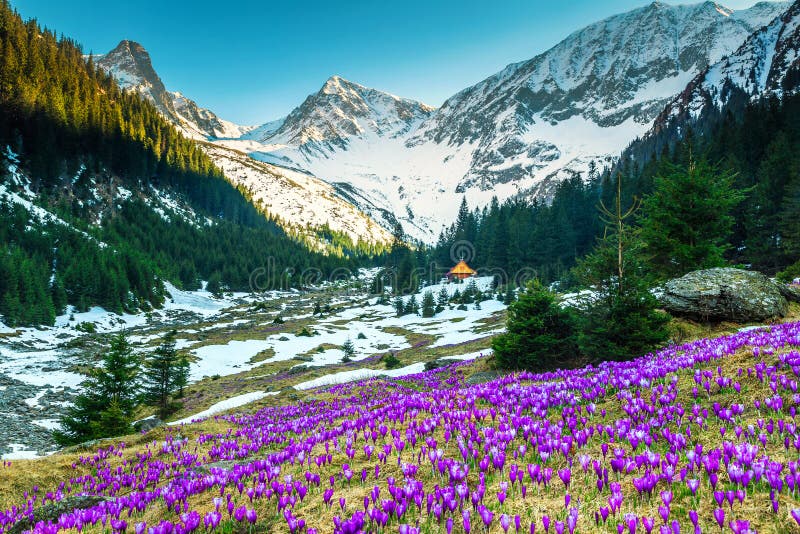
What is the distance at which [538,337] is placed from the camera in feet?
46.4

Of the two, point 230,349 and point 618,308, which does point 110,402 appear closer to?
point 618,308

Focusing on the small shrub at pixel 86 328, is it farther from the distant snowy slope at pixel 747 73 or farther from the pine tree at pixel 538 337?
the distant snowy slope at pixel 747 73

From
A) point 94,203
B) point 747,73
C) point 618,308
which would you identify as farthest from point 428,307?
point 747,73

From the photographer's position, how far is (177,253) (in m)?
114

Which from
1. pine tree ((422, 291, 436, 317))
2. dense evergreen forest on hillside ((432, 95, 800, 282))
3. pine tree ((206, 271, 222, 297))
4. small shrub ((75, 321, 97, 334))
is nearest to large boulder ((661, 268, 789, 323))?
dense evergreen forest on hillside ((432, 95, 800, 282))

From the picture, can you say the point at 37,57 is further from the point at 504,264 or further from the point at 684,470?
the point at 684,470

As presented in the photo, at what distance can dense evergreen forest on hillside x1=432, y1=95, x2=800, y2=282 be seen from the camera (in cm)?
4082

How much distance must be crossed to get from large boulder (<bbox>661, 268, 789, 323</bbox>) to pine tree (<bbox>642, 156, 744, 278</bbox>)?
183 inches

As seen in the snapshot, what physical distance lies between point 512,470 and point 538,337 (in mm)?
11289

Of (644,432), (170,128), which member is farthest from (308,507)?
(170,128)

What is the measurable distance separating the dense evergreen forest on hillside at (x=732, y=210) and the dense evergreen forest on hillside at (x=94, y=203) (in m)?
73.4

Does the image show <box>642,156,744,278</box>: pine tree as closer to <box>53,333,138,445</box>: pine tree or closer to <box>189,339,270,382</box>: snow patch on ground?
<box>53,333,138,445</box>: pine tree

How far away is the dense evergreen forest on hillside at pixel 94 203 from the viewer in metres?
65.6

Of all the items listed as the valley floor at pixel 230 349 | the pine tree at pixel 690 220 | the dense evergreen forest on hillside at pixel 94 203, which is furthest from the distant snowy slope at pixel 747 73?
the dense evergreen forest on hillside at pixel 94 203
